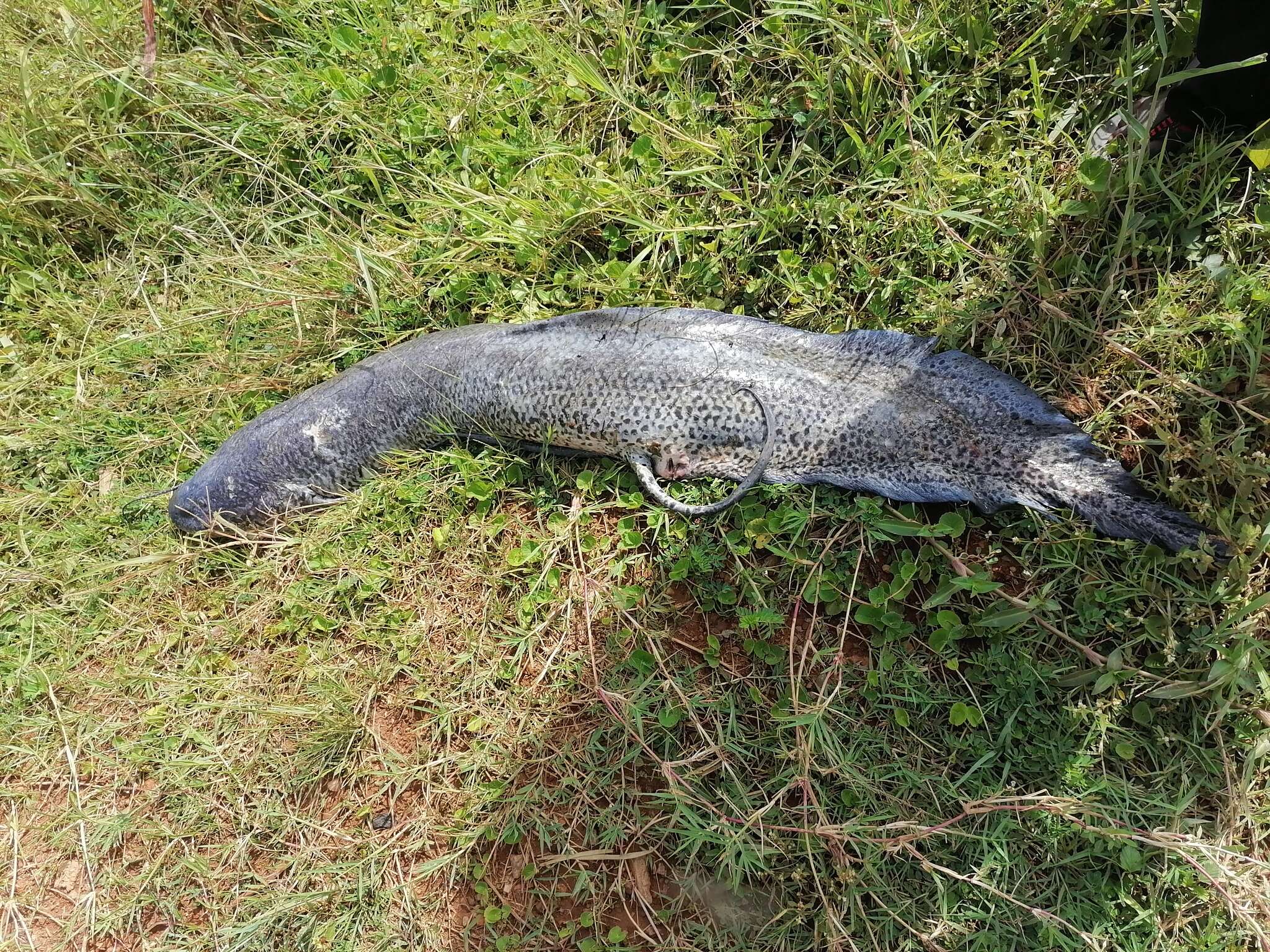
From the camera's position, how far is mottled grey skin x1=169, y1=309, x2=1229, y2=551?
277 cm

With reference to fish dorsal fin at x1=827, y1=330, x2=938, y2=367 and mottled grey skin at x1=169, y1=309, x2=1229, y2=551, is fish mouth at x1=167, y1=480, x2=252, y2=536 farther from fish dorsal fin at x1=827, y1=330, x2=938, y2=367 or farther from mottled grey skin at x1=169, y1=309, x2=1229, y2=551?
fish dorsal fin at x1=827, y1=330, x2=938, y2=367

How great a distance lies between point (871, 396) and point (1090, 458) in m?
0.83

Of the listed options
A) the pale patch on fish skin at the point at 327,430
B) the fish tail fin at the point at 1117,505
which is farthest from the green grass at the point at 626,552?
the pale patch on fish skin at the point at 327,430

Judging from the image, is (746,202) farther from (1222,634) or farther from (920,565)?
(1222,634)

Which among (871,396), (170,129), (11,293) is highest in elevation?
(170,129)

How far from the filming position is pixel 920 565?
2.91m

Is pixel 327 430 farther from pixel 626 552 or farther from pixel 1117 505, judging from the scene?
pixel 1117 505

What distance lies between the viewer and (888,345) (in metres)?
3.02

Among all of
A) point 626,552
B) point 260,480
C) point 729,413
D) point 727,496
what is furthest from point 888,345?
point 260,480

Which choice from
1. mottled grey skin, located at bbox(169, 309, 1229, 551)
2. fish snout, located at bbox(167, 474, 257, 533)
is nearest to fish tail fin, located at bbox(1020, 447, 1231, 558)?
mottled grey skin, located at bbox(169, 309, 1229, 551)

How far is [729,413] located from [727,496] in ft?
1.23

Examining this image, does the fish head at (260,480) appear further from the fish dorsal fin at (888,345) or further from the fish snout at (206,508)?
the fish dorsal fin at (888,345)

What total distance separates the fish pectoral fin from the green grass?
0.34ft

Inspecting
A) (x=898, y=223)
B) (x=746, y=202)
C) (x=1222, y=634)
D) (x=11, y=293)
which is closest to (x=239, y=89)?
(x=11, y=293)
